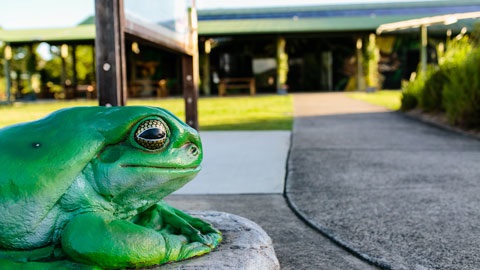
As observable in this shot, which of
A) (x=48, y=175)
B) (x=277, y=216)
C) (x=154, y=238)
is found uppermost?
(x=48, y=175)

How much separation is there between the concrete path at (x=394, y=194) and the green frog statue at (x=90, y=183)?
128 centimetres

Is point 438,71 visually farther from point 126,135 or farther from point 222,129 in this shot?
point 126,135

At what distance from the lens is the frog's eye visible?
185 centimetres

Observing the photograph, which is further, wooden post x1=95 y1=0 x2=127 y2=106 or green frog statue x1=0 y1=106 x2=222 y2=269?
wooden post x1=95 y1=0 x2=127 y2=106

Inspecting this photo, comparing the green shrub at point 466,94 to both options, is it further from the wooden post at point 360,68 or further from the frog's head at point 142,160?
the wooden post at point 360,68

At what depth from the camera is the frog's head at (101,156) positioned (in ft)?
5.69

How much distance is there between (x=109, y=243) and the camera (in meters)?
1.72

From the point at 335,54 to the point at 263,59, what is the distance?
12.7 ft

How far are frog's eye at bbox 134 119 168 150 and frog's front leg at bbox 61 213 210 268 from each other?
29cm

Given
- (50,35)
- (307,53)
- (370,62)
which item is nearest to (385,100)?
(370,62)

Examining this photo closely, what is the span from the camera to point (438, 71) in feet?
36.2

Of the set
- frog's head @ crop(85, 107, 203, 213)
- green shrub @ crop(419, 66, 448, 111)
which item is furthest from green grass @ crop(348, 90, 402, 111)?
frog's head @ crop(85, 107, 203, 213)

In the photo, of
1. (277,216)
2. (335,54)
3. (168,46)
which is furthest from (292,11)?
(277,216)

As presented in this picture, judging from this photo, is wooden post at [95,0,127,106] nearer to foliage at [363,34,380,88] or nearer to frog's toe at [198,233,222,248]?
→ frog's toe at [198,233,222,248]
